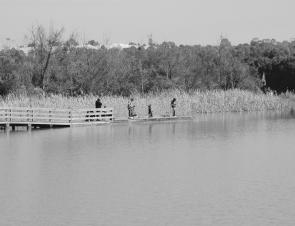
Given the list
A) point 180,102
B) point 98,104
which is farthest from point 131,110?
point 180,102

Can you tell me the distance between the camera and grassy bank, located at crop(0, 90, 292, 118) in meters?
52.0

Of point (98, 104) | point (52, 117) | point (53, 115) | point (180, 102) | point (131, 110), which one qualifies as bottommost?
point (52, 117)

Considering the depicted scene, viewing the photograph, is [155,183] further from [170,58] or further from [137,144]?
[170,58]

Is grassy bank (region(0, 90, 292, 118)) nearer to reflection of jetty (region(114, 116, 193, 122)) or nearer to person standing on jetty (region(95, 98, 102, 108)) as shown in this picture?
reflection of jetty (region(114, 116, 193, 122))

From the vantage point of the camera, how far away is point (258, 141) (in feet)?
135

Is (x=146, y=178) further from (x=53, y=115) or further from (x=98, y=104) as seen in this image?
(x=98, y=104)

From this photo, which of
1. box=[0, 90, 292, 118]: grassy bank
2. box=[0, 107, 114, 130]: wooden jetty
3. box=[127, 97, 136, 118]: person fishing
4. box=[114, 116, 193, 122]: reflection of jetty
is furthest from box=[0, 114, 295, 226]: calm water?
box=[0, 90, 292, 118]: grassy bank

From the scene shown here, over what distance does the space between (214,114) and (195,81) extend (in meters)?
19.2

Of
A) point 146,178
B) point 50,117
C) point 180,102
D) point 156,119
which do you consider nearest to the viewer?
point 146,178

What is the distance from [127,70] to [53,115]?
962 inches

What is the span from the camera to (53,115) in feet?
158

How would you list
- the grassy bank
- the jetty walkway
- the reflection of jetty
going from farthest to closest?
the grassy bank → the reflection of jetty → the jetty walkway

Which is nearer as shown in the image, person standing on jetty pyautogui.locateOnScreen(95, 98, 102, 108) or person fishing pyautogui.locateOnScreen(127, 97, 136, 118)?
person standing on jetty pyautogui.locateOnScreen(95, 98, 102, 108)

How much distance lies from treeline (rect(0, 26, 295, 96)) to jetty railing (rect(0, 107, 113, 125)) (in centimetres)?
1057
